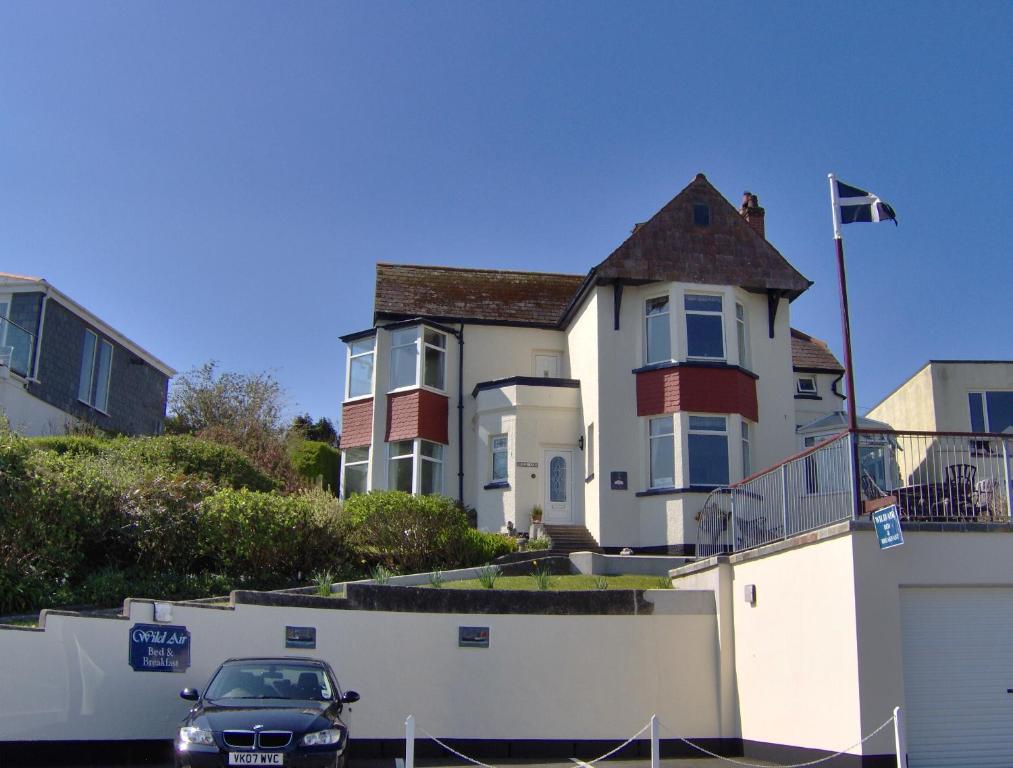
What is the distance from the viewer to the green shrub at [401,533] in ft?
63.9

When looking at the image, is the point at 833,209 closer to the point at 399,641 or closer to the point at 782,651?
the point at 782,651

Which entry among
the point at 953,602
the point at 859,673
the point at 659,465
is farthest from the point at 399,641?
the point at 659,465

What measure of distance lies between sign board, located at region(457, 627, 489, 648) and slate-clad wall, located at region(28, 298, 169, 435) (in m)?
17.3

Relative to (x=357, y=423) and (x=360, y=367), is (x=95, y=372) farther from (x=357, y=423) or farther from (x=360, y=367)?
(x=357, y=423)

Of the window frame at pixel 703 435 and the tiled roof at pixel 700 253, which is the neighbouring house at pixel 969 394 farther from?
the window frame at pixel 703 435

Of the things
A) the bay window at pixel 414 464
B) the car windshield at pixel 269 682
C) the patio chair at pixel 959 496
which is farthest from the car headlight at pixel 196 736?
the bay window at pixel 414 464

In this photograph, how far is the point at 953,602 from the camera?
1259 cm

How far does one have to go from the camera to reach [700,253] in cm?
2405

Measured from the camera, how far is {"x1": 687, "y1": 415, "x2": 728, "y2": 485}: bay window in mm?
22578

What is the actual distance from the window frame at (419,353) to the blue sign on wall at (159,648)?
13.9 metres

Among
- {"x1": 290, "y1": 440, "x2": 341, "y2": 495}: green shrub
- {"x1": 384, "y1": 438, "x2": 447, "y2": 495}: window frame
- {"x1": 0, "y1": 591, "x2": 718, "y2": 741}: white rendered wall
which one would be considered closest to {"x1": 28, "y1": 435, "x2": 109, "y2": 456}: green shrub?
{"x1": 384, "y1": 438, "x2": 447, "y2": 495}: window frame

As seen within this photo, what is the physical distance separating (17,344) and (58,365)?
141 cm

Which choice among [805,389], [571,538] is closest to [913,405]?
[805,389]

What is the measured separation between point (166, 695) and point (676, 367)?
13.5 m
